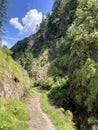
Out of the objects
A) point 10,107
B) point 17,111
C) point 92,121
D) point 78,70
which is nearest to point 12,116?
point 17,111

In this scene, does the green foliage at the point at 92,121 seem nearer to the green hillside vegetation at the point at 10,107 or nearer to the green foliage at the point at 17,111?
the green hillside vegetation at the point at 10,107

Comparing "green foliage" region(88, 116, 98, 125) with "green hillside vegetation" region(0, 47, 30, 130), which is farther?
"green foliage" region(88, 116, 98, 125)

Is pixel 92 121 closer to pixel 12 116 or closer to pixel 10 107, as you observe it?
pixel 10 107

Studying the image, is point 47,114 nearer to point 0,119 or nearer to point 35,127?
point 35,127

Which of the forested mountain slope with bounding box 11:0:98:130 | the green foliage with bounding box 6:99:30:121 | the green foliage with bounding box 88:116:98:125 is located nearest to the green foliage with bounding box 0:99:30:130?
the green foliage with bounding box 6:99:30:121

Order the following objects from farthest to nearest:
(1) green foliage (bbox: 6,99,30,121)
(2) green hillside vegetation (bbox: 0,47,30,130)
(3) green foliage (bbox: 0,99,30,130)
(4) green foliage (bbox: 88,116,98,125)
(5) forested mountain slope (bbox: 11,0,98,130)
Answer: (5) forested mountain slope (bbox: 11,0,98,130), (4) green foliage (bbox: 88,116,98,125), (1) green foliage (bbox: 6,99,30,121), (2) green hillside vegetation (bbox: 0,47,30,130), (3) green foliage (bbox: 0,99,30,130)

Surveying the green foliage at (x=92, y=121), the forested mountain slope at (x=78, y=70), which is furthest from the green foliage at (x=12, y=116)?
the forested mountain slope at (x=78, y=70)

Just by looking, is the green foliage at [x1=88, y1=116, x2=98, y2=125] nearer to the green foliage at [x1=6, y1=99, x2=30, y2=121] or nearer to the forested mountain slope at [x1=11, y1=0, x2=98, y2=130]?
the forested mountain slope at [x1=11, y1=0, x2=98, y2=130]

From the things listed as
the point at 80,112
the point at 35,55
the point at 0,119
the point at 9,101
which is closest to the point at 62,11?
the point at 35,55

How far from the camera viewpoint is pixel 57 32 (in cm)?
11919

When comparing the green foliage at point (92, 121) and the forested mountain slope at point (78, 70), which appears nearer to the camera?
the green foliage at point (92, 121)

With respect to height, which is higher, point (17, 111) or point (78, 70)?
point (78, 70)

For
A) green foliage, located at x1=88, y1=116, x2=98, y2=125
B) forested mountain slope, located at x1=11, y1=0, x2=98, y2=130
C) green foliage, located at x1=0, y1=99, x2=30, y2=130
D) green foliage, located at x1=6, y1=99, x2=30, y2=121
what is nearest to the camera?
green foliage, located at x1=0, y1=99, x2=30, y2=130

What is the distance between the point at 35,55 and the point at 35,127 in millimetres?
103209
